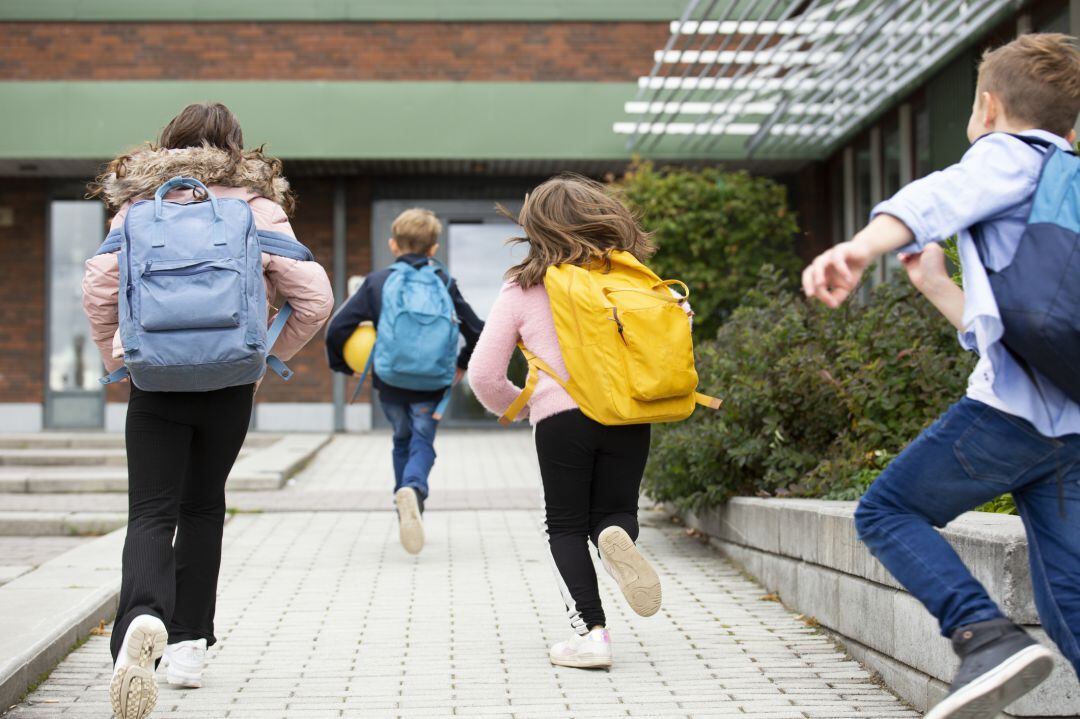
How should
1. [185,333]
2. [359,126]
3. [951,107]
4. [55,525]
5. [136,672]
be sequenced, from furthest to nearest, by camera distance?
[359,126]
[951,107]
[55,525]
[185,333]
[136,672]

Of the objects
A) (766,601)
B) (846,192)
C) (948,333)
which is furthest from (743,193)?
(766,601)

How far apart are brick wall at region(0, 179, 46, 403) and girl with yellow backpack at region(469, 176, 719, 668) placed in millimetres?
14865

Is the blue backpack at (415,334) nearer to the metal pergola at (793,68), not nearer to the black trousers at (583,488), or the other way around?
the black trousers at (583,488)

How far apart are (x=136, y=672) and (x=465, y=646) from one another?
5.66 ft

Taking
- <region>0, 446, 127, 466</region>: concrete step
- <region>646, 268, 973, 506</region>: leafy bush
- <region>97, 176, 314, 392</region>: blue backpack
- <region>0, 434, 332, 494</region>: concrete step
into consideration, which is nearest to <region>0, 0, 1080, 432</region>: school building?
<region>0, 446, 127, 466</region>: concrete step

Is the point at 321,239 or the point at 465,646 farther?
the point at 321,239

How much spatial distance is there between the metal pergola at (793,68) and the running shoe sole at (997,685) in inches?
339

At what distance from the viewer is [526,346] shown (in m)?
4.55

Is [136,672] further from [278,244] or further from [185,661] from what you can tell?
[278,244]

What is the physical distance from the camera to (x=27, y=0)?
17000 mm

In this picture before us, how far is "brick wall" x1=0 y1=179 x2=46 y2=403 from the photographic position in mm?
17844

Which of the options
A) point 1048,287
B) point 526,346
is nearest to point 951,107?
point 526,346

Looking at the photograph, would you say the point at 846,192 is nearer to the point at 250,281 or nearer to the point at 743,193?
the point at 743,193

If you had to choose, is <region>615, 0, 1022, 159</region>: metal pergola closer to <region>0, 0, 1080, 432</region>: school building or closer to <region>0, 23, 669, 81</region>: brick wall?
<region>0, 0, 1080, 432</region>: school building
